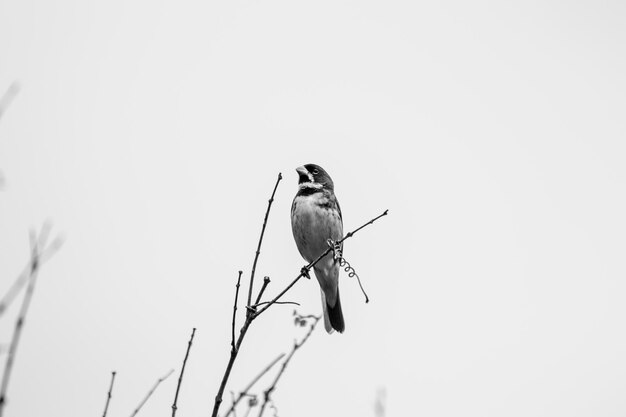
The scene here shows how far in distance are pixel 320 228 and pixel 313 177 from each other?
1060 millimetres

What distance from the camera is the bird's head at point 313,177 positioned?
10.4 m

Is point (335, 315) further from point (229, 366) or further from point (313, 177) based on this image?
point (229, 366)

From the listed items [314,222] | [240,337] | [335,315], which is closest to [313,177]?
[314,222]

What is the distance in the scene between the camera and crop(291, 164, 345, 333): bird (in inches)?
388

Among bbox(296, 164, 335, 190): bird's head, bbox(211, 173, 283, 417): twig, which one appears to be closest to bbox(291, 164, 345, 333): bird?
bbox(296, 164, 335, 190): bird's head

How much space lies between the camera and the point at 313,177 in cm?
1055

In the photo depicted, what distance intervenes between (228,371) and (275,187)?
1.65 meters

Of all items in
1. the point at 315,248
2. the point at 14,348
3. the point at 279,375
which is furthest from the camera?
the point at 315,248

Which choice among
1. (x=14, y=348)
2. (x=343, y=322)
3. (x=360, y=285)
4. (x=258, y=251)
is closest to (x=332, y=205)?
(x=343, y=322)

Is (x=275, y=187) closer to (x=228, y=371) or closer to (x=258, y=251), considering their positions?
(x=258, y=251)

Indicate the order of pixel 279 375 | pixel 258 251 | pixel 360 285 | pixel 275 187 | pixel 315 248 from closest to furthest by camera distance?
pixel 279 375, pixel 258 251, pixel 275 187, pixel 360 285, pixel 315 248

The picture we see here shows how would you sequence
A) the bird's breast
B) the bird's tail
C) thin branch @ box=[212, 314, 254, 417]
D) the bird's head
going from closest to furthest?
1. thin branch @ box=[212, 314, 254, 417]
2. the bird's breast
3. the bird's tail
4. the bird's head

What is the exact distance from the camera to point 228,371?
323 cm

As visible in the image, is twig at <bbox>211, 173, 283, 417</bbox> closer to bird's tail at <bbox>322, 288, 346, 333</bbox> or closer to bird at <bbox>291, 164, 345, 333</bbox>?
bird at <bbox>291, 164, 345, 333</bbox>
